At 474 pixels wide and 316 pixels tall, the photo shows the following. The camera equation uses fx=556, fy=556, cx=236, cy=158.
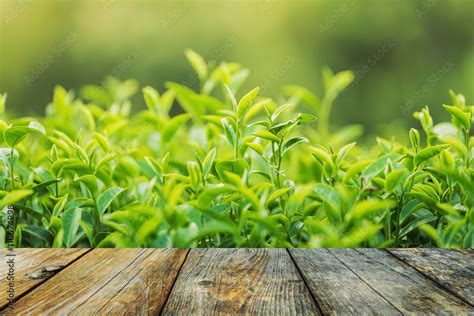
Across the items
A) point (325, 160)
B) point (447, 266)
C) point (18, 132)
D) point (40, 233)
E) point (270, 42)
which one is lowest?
point (447, 266)

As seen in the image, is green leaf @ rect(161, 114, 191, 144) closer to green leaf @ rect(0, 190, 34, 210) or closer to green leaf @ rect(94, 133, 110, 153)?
green leaf @ rect(94, 133, 110, 153)

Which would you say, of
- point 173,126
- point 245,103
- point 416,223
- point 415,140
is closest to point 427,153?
point 415,140

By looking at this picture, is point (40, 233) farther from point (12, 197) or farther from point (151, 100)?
point (151, 100)

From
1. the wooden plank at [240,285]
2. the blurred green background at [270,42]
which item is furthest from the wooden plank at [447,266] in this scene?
the blurred green background at [270,42]

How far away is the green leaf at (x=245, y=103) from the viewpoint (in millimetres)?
1157

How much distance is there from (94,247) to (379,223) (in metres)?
0.62

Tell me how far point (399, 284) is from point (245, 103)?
472 millimetres

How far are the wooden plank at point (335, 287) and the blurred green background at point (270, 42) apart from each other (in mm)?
2954

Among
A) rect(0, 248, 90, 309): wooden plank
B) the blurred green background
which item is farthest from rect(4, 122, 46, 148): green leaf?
the blurred green background

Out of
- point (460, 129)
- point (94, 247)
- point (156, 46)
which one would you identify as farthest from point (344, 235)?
point (156, 46)

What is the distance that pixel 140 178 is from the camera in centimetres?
120

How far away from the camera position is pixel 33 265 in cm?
108

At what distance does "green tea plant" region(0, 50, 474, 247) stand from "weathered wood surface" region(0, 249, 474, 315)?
5 centimetres

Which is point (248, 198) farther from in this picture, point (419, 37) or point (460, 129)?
point (419, 37)
